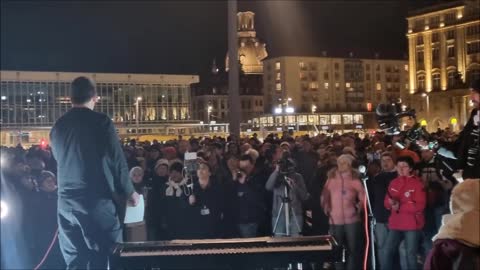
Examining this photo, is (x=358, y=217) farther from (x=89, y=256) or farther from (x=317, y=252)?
(x=89, y=256)

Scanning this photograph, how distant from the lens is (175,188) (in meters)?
11.5

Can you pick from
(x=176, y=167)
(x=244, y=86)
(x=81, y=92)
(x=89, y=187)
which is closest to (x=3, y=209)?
(x=89, y=187)

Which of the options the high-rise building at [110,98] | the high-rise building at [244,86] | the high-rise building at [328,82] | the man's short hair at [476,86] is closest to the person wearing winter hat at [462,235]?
the man's short hair at [476,86]

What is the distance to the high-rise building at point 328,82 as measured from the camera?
464 feet

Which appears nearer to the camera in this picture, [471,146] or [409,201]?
[471,146]

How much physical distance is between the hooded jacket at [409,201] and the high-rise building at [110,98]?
72.6 metres

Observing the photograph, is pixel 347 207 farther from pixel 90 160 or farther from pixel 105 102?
pixel 105 102

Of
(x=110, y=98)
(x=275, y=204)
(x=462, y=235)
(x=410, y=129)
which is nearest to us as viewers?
(x=462, y=235)

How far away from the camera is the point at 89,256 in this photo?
6.50 meters

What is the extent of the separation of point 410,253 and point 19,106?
285ft

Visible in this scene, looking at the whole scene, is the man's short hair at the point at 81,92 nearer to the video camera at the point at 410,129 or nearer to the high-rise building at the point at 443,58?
the video camera at the point at 410,129

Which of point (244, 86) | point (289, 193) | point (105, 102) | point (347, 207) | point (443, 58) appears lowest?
point (347, 207)

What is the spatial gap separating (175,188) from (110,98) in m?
89.4

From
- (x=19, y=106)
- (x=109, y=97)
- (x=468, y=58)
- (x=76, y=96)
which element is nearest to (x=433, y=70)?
(x=468, y=58)
